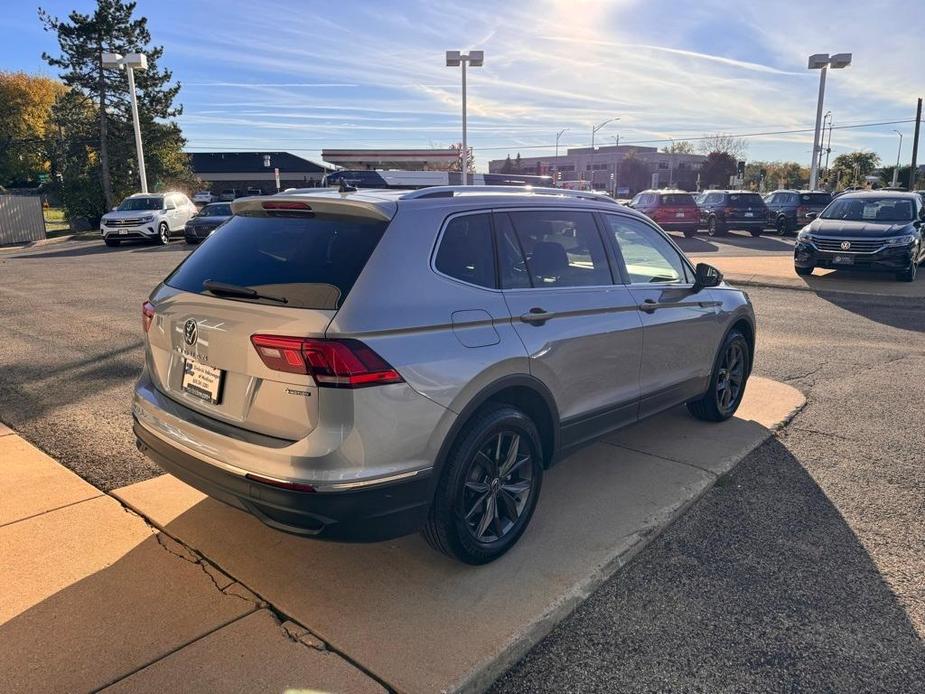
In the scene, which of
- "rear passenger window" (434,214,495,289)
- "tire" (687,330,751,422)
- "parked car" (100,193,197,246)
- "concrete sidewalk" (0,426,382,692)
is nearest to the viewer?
"concrete sidewalk" (0,426,382,692)

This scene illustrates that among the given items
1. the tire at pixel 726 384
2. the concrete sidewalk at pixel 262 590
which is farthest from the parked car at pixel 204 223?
the tire at pixel 726 384

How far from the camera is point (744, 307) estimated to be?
527cm

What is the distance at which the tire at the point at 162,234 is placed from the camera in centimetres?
2259

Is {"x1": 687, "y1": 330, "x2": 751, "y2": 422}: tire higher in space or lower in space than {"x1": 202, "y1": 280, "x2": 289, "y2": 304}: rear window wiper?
lower

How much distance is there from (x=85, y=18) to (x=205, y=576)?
39.3 m

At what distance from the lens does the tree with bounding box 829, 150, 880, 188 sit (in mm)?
85375

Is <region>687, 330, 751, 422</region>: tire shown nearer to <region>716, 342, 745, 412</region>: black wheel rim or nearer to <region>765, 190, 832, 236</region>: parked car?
<region>716, 342, 745, 412</region>: black wheel rim

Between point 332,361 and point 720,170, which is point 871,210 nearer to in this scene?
point 332,361

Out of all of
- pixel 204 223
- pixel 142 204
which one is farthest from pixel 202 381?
pixel 142 204

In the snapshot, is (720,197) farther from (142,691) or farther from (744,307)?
(142,691)

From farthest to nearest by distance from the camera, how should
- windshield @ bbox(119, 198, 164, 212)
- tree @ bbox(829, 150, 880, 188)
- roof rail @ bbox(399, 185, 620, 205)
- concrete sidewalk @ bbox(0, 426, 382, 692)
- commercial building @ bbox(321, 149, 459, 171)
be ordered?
tree @ bbox(829, 150, 880, 188), commercial building @ bbox(321, 149, 459, 171), windshield @ bbox(119, 198, 164, 212), roof rail @ bbox(399, 185, 620, 205), concrete sidewalk @ bbox(0, 426, 382, 692)

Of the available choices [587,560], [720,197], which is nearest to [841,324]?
[587,560]

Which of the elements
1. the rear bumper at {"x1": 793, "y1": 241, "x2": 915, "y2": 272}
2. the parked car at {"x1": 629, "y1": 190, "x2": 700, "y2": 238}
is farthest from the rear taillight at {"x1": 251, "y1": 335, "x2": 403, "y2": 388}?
the parked car at {"x1": 629, "y1": 190, "x2": 700, "y2": 238}

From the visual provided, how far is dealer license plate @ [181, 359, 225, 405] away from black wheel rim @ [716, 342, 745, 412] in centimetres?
368
